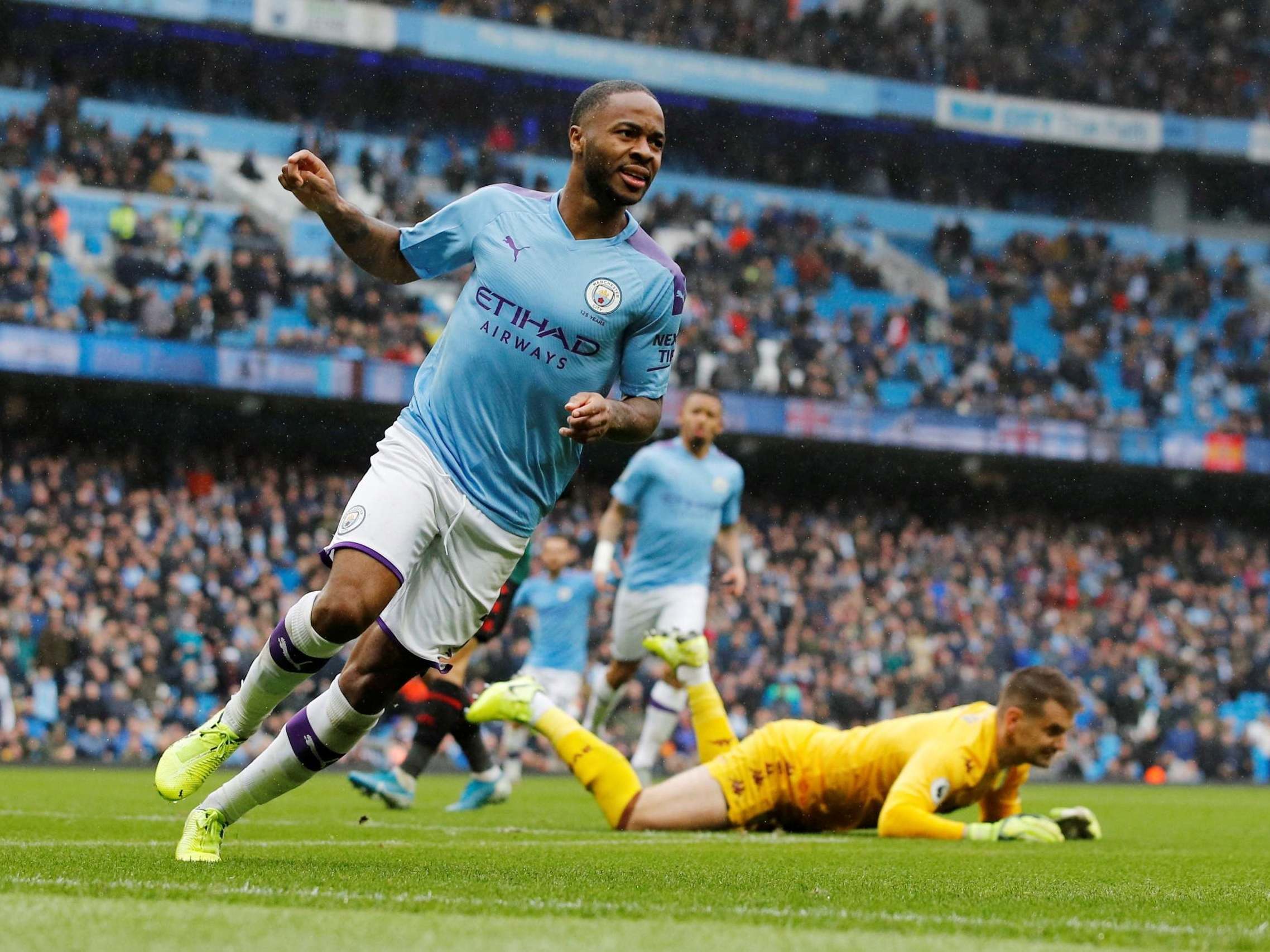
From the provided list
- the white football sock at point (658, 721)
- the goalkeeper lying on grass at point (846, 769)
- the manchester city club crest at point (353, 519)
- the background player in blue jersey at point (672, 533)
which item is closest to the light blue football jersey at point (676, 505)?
the background player in blue jersey at point (672, 533)

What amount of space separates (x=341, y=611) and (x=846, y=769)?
3.60m

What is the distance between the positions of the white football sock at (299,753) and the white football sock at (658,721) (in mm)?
6383

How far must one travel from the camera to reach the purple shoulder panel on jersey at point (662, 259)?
5.67 metres

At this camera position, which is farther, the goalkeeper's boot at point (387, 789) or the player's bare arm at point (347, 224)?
the goalkeeper's boot at point (387, 789)

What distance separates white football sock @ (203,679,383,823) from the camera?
5.34 meters

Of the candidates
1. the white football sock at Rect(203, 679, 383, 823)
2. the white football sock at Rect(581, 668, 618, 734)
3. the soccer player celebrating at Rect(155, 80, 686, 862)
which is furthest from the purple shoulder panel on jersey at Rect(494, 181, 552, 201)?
the white football sock at Rect(581, 668, 618, 734)

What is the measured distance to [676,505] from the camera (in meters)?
11.4

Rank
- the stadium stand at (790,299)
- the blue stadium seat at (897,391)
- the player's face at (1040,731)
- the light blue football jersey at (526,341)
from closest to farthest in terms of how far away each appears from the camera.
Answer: the light blue football jersey at (526,341) < the player's face at (1040,731) < the stadium stand at (790,299) < the blue stadium seat at (897,391)

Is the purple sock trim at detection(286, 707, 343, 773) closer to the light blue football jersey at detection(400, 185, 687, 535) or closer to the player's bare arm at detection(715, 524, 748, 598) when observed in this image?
the light blue football jersey at detection(400, 185, 687, 535)

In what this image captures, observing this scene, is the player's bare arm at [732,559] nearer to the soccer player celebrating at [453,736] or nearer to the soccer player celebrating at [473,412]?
the soccer player celebrating at [453,736]

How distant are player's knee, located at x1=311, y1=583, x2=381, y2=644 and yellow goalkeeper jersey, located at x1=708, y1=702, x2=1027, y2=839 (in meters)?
3.21

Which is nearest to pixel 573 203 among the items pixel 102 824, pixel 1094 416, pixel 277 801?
pixel 102 824

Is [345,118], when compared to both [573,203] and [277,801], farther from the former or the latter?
[573,203]

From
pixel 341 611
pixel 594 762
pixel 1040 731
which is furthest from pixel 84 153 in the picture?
pixel 341 611
